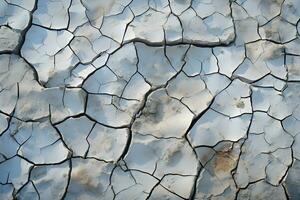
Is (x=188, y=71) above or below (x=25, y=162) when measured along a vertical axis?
above

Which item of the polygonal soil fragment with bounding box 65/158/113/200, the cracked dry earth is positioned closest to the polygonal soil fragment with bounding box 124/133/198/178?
the cracked dry earth

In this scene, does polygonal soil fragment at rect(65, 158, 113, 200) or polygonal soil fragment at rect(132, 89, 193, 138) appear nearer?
polygonal soil fragment at rect(65, 158, 113, 200)

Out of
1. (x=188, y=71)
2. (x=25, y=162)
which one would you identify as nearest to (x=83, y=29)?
(x=188, y=71)

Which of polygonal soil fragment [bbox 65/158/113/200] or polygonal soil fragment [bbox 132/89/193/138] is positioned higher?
polygonal soil fragment [bbox 132/89/193/138]

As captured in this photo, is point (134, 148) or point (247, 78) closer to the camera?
point (134, 148)

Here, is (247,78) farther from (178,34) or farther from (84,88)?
(84,88)

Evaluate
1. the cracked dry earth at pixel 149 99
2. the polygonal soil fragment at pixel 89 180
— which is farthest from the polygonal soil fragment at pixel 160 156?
the polygonal soil fragment at pixel 89 180

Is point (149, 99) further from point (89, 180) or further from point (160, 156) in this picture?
point (89, 180)

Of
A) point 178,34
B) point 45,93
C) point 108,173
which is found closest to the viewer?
point 108,173

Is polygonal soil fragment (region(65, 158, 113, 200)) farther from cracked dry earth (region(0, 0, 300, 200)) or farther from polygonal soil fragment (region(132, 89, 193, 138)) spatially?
polygonal soil fragment (region(132, 89, 193, 138))
